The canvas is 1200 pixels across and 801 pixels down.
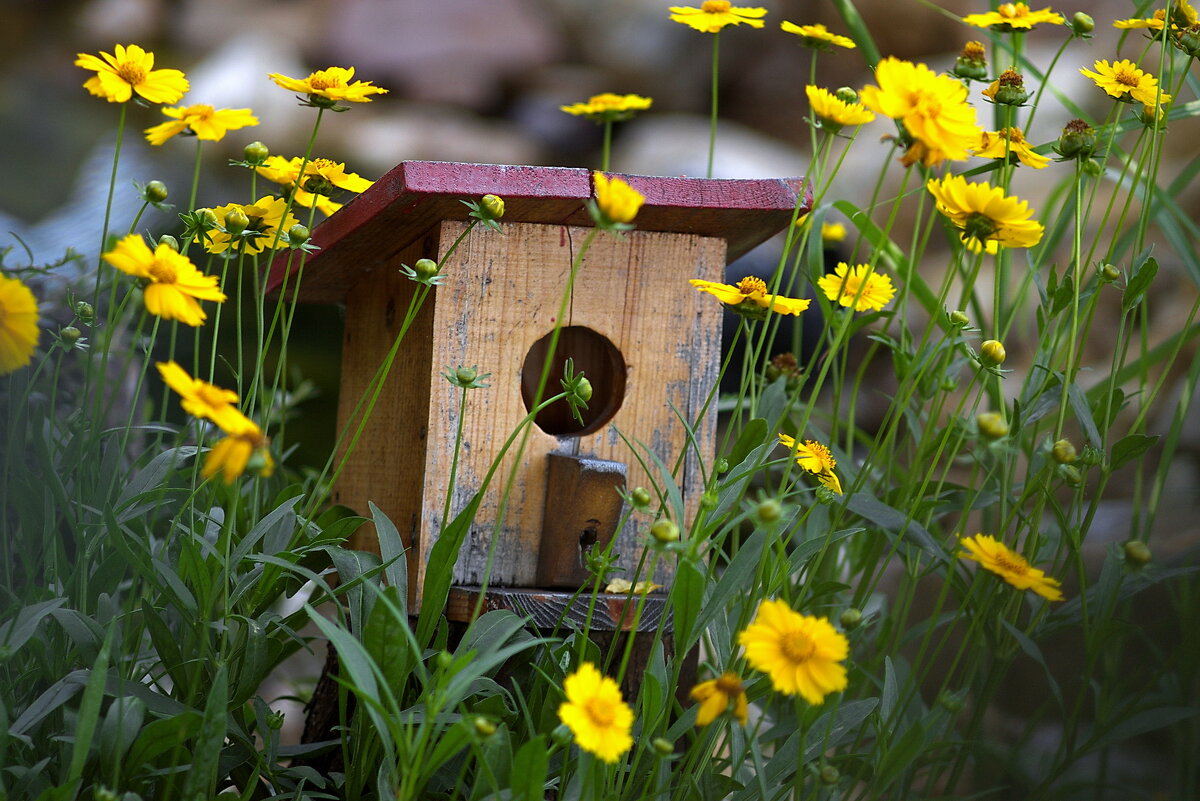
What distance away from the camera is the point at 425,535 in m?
0.83

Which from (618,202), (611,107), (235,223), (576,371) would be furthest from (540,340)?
(618,202)

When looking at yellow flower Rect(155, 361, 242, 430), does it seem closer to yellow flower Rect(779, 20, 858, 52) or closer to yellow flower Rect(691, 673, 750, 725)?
yellow flower Rect(691, 673, 750, 725)

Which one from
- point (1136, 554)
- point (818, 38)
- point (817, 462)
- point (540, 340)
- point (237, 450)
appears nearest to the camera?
point (237, 450)

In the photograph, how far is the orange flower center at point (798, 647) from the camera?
51 centimetres

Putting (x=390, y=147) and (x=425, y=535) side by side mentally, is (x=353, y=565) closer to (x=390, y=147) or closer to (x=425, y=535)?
(x=425, y=535)

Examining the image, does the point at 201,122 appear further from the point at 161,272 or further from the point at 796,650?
the point at 796,650

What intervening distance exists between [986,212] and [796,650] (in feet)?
0.88

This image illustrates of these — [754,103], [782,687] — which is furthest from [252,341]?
[754,103]

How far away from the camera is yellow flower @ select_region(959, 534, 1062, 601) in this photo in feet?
1.90

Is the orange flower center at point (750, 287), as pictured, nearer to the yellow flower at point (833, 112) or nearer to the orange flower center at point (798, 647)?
the yellow flower at point (833, 112)

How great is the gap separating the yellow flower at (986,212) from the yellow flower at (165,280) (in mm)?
388

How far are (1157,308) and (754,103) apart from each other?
6.11 feet

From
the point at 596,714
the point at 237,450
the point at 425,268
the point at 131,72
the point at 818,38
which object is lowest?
the point at 596,714

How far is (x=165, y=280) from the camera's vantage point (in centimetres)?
55
